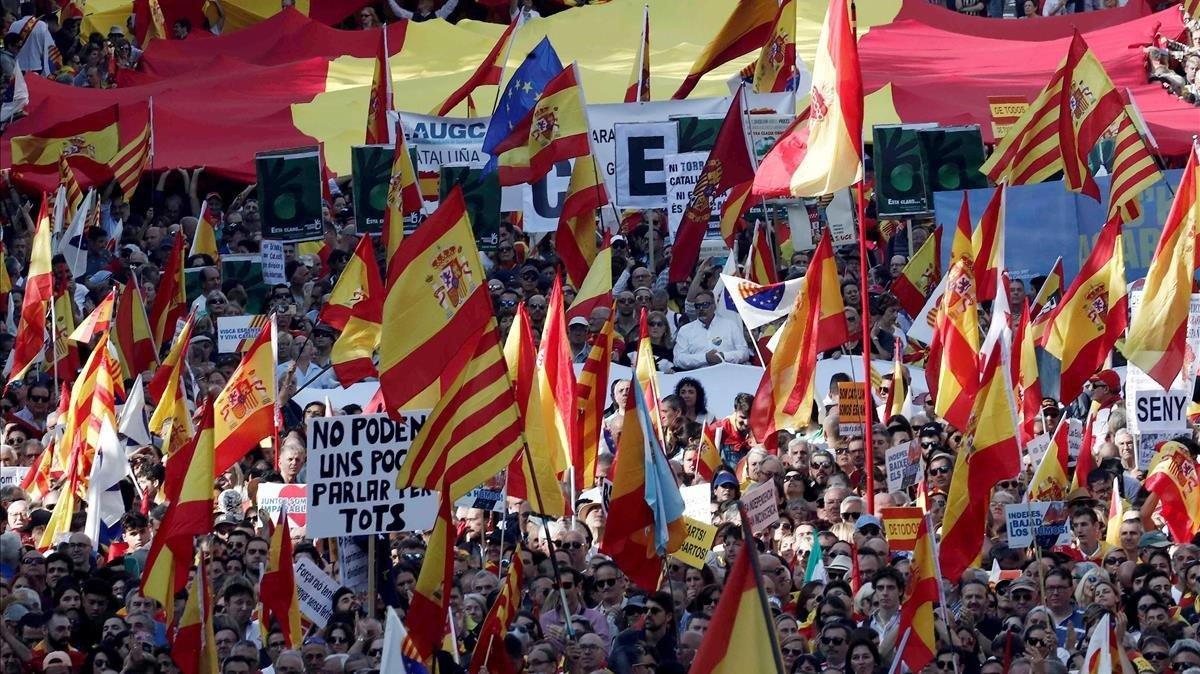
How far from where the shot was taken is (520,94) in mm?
18422

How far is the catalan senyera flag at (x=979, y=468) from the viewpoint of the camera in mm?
12422

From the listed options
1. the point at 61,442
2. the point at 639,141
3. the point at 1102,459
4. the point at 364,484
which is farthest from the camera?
the point at 639,141

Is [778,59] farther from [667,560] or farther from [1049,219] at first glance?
[667,560]

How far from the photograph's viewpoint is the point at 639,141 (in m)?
18.9

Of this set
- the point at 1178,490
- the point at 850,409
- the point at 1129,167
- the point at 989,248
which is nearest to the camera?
the point at 1178,490

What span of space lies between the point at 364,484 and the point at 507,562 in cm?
213

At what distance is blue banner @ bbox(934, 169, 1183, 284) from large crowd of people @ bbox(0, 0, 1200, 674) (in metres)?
0.29

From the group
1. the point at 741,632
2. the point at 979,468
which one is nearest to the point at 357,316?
the point at 979,468

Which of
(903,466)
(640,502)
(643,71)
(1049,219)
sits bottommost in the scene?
(903,466)

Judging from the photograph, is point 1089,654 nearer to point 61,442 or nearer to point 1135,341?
point 1135,341

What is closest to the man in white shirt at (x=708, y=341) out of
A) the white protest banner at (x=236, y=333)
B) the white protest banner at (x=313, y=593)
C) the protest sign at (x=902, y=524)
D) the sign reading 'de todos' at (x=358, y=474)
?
the white protest banner at (x=236, y=333)

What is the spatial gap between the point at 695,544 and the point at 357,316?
469 cm

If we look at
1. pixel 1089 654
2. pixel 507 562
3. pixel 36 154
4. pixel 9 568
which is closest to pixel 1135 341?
pixel 507 562

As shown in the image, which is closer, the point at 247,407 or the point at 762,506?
the point at 762,506
